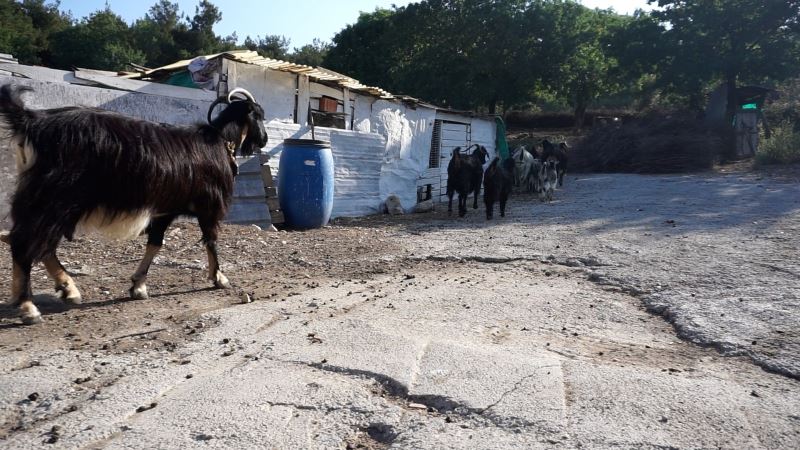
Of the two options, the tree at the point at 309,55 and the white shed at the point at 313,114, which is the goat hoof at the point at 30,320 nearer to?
the white shed at the point at 313,114

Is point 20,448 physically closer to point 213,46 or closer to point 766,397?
point 766,397

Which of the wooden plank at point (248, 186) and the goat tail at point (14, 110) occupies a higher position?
the goat tail at point (14, 110)

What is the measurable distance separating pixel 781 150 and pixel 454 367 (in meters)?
22.3

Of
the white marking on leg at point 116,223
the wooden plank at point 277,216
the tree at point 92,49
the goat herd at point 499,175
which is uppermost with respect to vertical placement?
the tree at point 92,49

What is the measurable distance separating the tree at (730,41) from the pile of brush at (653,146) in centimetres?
206

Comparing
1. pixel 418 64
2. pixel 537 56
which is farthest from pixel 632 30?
pixel 418 64

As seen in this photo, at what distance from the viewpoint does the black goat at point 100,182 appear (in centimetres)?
414

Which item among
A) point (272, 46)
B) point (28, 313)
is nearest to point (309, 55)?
point (272, 46)

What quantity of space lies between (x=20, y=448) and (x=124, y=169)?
7.96 feet

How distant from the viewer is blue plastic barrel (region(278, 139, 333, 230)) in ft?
32.2

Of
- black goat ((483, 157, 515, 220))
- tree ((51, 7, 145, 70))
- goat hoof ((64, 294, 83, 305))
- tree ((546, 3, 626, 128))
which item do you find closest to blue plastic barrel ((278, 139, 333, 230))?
black goat ((483, 157, 515, 220))

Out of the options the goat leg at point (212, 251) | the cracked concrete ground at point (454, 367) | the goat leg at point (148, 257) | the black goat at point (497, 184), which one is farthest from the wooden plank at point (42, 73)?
the black goat at point (497, 184)

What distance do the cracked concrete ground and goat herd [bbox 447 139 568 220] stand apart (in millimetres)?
5632

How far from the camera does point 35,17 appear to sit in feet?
124
